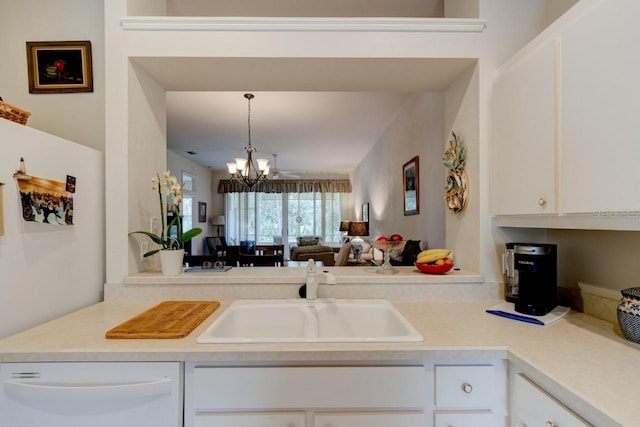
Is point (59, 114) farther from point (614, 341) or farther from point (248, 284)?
point (614, 341)

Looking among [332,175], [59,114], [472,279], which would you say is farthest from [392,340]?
[332,175]

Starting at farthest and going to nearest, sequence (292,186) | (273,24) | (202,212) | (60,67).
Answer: (292,186)
(202,212)
(60,67)
(273,24)

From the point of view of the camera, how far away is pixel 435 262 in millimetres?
1590

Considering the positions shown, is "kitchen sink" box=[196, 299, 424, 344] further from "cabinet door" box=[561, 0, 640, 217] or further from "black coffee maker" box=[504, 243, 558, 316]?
"cabinet door" box=[561, 0, 640, 217]

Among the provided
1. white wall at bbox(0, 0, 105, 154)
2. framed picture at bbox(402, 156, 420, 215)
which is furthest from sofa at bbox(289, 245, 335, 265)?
white wall at bbox(0, 0, 105, 154)

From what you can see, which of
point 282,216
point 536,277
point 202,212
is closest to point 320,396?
point 536,277

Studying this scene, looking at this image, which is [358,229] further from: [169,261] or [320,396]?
[320,396]

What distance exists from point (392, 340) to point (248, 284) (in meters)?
0.81

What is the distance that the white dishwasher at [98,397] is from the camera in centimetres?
97

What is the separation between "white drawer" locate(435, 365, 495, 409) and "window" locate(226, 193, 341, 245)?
25.5ft

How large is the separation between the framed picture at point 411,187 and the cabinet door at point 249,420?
2954 mm

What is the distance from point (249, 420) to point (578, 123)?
4.79 feet

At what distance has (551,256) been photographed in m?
1.26

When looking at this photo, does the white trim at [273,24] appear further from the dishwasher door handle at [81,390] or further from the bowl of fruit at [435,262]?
the dishwasher door handle at [81,390]
